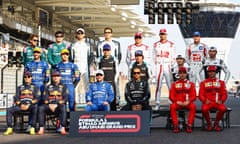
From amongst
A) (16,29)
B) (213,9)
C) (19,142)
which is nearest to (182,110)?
(19,142)

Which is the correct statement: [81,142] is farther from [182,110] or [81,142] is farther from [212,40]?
[212,40]

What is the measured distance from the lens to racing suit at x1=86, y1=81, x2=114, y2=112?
11.0 metres

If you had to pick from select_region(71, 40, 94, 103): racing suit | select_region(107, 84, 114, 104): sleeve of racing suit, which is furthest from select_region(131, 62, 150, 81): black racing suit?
select_region(71, 40, 94, 103): racing suit

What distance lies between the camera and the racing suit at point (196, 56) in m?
13.8

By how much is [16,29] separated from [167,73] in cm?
2727

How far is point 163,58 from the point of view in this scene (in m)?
12.8

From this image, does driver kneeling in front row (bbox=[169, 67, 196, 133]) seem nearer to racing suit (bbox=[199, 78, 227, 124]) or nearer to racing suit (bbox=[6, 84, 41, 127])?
racing suit (bbox=[199, 78, 227, 124])

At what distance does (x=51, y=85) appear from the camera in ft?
36.3

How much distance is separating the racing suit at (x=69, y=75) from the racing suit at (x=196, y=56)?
377 cm

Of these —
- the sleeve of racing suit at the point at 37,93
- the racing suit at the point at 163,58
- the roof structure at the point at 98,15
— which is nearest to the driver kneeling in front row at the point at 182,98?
the racing suit at the point at 163,58

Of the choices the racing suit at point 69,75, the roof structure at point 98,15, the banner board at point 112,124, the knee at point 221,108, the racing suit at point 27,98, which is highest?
the roof structure at point 98,15

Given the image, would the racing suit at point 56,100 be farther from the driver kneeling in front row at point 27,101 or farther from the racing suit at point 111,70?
the racing suit at point 111,70

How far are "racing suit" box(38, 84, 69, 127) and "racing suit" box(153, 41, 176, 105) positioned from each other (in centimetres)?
279

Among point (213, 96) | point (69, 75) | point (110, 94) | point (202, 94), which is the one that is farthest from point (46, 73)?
point (213, 96)
